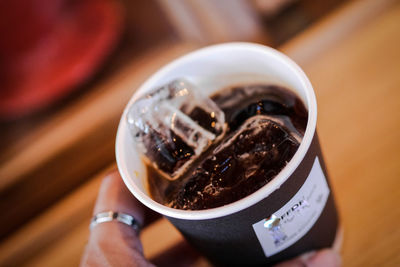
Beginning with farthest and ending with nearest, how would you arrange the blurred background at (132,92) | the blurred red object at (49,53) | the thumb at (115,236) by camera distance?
the blurred red object at (49,53) < the blurred background at (132,92) < the thumb at (115,236)

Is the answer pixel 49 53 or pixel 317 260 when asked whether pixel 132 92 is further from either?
pixel 317 260

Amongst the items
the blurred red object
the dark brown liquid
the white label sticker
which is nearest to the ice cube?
the dark brown liquid

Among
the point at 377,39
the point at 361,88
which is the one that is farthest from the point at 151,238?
the point at 377,39

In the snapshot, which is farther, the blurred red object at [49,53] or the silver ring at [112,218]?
the blurred red object at [49,53]

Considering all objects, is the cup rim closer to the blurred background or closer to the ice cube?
the ice cube

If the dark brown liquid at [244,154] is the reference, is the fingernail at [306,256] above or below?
below

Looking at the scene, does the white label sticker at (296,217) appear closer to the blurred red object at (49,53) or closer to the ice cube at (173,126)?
the ice cube at (173,126)

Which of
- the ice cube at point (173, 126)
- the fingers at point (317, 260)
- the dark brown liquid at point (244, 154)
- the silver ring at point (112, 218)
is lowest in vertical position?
the fingers at point (317, 260)

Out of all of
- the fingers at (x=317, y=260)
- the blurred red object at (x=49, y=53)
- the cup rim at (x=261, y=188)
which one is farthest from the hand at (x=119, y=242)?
the blurred red object at (x=49, y=53)

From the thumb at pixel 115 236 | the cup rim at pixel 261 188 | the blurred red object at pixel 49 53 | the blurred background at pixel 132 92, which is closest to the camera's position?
the cup rim at pixel 261 188
